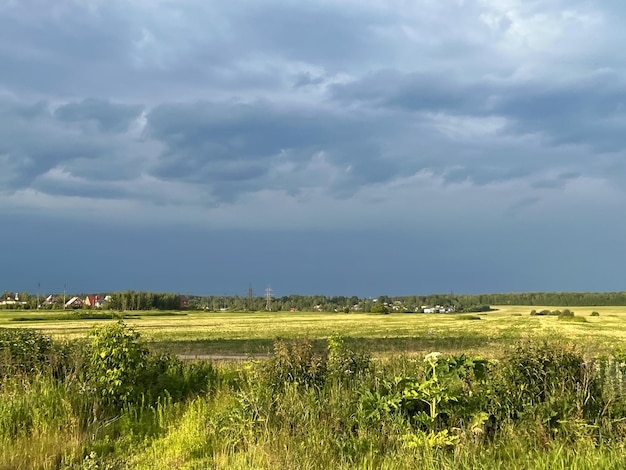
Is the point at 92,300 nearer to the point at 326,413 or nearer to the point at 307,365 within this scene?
the point at 307,365

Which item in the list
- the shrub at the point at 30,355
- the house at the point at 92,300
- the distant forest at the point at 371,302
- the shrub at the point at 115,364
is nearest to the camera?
the shrub at the point at 115,364

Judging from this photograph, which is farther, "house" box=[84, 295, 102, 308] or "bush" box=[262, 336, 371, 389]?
"house" box=[84, 295, 102, 308]

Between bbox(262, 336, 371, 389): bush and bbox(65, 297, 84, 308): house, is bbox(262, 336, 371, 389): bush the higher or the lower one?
the higher one

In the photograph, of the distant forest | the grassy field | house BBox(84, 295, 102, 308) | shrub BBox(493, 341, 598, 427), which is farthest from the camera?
house BBox(84, 295, 102, 308)

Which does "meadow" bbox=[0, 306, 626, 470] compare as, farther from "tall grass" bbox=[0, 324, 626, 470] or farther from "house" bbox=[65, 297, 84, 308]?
"house" bbox=[65, 297, 84, 308]

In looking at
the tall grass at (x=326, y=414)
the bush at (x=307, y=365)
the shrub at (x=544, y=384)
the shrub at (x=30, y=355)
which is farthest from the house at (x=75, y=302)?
the shrub at (x=544, y=384)

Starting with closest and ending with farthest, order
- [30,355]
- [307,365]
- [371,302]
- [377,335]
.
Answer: [307,365] < [30,355] < [377,335] < [371,302]

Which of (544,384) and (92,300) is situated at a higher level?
(544,384)

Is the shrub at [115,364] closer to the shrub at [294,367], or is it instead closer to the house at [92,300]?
the shrub at [294,367]

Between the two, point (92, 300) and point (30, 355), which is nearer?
point (30, 355)

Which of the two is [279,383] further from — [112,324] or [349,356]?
[112,324]

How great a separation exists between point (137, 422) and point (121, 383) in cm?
85

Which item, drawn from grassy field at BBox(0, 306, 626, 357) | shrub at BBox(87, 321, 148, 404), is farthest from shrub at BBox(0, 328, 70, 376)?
grassy field at BBox(0, 306, 626, 357)

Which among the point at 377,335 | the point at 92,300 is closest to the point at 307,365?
the point at 377,335
